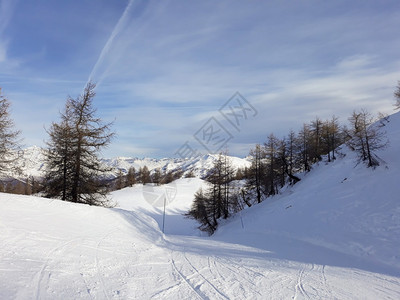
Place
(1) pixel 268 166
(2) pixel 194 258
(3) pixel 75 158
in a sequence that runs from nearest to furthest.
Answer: (2) pixel 194 258
(3) pixel 75 158
(1) pixel 268 166

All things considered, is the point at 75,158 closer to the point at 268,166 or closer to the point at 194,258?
the point at 194,258

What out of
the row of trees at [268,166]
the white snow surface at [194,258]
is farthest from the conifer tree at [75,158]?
the row of trees at [268,166]

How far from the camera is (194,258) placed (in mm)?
7832

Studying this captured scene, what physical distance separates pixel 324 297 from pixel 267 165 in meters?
27.0

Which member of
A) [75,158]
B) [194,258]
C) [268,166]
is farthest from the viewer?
[268,166]

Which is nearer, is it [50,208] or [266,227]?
[50,208]

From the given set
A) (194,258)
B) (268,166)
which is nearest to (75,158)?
(194,258)

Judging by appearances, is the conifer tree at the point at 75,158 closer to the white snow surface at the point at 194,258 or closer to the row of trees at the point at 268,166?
the white snow surface at the point at 194,258

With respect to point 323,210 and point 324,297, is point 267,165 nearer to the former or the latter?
point 323,210

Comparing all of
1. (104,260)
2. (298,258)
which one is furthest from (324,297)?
(104,260)

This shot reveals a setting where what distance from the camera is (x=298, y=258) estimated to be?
28.9 feet

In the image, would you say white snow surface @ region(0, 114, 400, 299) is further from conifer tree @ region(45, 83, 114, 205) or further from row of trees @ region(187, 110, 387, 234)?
row of trees @ region(187, 110, 387, 234)

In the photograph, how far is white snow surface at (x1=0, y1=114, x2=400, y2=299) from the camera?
487 cm

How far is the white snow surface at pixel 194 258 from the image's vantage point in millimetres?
4871
